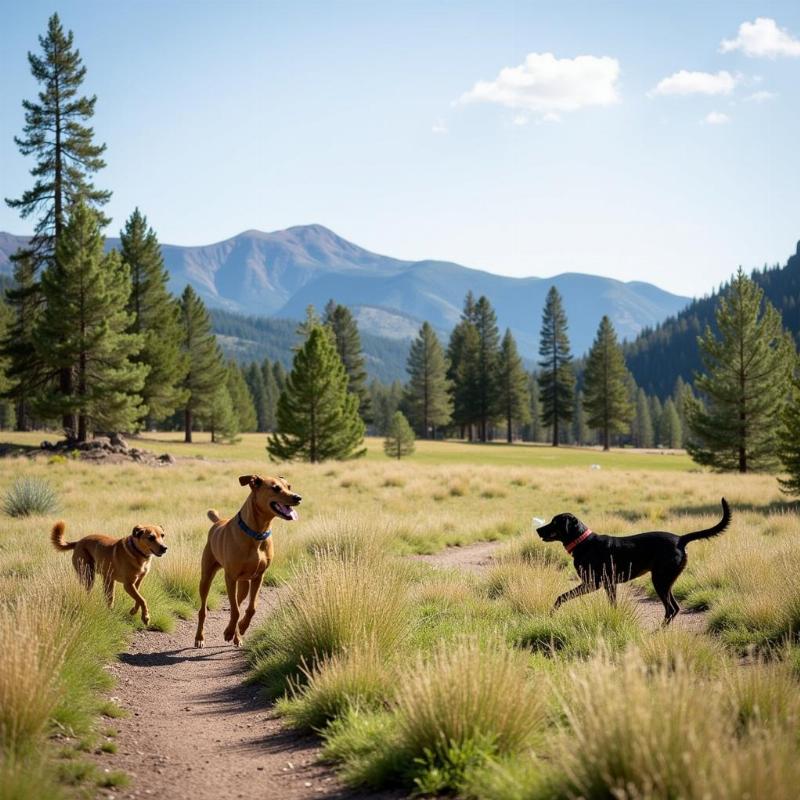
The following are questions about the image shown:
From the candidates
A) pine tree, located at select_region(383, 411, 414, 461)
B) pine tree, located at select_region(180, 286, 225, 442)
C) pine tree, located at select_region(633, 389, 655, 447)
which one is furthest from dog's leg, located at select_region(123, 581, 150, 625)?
pine tree, located at select_region(633, 389, 655, 447)

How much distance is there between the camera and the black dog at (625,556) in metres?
8.02

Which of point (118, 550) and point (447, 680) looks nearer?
point (447, 680)

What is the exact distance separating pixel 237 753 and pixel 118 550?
12.7 feet

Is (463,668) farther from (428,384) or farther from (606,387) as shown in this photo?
(428,384)

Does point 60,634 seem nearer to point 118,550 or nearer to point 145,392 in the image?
point 118,550

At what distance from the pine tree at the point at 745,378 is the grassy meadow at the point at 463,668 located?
19.7 metres

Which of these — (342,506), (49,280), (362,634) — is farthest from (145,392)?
(362,634)

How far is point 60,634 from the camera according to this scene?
6.03 meters

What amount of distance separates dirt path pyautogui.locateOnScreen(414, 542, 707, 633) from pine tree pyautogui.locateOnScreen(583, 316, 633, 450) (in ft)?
181

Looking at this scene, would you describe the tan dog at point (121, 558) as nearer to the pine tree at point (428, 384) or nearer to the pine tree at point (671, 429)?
the pine tree at point (428, 384)

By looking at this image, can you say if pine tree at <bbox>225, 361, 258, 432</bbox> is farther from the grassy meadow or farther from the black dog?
the black dog

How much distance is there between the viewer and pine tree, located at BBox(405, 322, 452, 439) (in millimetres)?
77250

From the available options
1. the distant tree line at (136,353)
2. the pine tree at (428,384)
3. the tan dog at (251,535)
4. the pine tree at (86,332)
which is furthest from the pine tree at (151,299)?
the tan dog at (251,535)

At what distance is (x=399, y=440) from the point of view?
5062 centimetres
